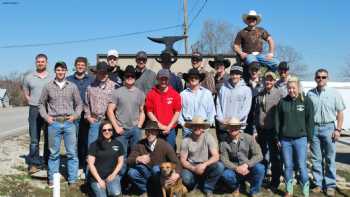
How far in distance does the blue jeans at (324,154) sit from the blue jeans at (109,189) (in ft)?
11.3

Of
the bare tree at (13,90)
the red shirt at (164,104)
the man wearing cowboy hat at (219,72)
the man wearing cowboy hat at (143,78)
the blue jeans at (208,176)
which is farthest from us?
the bare tree at (13,90)

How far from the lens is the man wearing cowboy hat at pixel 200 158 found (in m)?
7.37

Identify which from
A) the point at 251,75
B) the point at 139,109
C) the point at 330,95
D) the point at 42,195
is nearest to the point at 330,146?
the point at 330,95

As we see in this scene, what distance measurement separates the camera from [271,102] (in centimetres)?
755

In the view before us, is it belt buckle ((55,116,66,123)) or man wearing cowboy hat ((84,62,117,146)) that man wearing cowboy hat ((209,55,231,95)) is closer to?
man wearing cowboy hat ((84,62,117,146))

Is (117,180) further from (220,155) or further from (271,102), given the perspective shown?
(271,102)

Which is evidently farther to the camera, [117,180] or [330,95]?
[330,95]

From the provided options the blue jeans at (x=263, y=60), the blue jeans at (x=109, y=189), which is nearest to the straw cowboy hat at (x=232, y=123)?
the blue jeans at (x=263, y=60)

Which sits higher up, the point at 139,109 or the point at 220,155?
the point at 139,109

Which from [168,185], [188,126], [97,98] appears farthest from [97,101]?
[168,185]

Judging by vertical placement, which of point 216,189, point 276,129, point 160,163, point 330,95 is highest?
point 330,95

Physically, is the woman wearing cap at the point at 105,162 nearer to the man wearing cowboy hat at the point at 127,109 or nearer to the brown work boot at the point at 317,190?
the man wearing cowboy hat at the point at 127,109

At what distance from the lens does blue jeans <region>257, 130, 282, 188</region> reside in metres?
7.68

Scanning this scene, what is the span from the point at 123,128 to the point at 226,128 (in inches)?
68.0
